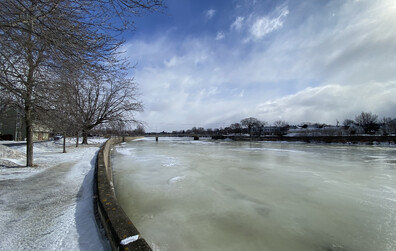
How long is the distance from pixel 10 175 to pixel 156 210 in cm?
506

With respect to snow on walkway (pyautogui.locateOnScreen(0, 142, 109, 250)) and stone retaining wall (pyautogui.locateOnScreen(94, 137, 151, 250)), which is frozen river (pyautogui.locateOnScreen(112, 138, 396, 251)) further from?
snow on walkway (pyautogui.locateOnScreen(0, 142, 109, 250))

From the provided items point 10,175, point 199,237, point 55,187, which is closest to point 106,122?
point 10,175

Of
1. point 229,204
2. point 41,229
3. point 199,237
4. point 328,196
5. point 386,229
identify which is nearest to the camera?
point 41,229

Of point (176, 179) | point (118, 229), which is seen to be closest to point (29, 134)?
point (176, 179)

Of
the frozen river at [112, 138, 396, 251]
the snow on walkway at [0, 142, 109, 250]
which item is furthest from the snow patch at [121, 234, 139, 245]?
the frozen river at [112, 138, 396, 251]

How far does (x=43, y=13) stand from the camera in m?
2.75

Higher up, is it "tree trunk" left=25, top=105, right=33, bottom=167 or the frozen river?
"tree trunk" left=25, top=105, right=33, bottom=167

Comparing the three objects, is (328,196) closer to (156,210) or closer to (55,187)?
(156,210)

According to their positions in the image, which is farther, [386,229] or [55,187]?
[55,187]

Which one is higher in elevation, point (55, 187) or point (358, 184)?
point (55, 187)

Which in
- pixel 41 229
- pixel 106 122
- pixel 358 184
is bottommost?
pixel 358 184

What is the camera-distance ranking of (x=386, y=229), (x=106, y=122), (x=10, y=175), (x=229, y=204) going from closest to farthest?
(x=386, y=229) < (x=229, y=204) < (x=10, y=175) < (x=106, y=122)

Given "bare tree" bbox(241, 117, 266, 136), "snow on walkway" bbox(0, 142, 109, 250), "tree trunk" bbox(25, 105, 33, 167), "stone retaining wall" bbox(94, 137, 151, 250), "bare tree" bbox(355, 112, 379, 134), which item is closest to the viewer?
"stone retaining wall" bbox(94, 137, 151, 250)

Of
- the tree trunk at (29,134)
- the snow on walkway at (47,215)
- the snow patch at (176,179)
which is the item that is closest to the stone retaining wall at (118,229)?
the snow on walkway at (47,215)
